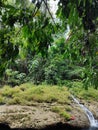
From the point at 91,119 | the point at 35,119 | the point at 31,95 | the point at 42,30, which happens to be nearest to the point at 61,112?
the point at 35,119

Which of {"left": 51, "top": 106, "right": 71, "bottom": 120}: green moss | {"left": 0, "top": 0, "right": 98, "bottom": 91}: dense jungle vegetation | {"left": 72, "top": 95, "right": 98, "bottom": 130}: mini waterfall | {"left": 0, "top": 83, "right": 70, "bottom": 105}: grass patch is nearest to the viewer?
{"left": 0, "top": 0, "right": 98, "bottom": 91}: dense jungle vegetation

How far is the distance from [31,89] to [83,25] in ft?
28.1

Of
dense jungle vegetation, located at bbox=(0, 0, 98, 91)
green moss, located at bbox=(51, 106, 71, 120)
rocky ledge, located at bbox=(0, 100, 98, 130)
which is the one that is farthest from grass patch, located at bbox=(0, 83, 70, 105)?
dense jungle vegetation, located at bbox=(0, 0, 98, 91)

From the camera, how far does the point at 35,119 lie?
8680 millimetres

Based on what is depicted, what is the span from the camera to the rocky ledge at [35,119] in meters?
8.50

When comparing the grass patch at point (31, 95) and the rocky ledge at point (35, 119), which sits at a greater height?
the grass patch at point (31, 95)

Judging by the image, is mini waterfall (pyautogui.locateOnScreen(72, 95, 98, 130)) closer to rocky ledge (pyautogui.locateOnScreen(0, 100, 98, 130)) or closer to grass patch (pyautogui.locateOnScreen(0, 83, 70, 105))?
rocky ledge (pyautogui.locateOnScreen(0, 100, 98, 130))

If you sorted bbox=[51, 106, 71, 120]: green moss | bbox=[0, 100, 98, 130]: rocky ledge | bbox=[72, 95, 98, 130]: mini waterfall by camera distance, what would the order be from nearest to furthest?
bbox=[0, 100, 98, 130]: rocky ledge
bbox=[51, 106, 71, 120]: green moss
bbox=[72, 95, 98, 130]: mini waterfall

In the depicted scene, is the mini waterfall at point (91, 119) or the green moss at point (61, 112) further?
the mini waterfall at point (91, 119)

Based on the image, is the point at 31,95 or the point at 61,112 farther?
the point at 31,95

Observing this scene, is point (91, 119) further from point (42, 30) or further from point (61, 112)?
point (42, 30)

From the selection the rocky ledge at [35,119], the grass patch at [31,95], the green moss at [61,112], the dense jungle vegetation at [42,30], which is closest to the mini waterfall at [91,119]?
the rocky ledge at [35,119]

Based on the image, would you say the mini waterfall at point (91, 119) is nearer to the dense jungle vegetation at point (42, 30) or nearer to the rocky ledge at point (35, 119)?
the rocky ledge at point (35, 119)

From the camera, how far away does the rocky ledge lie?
850cm
